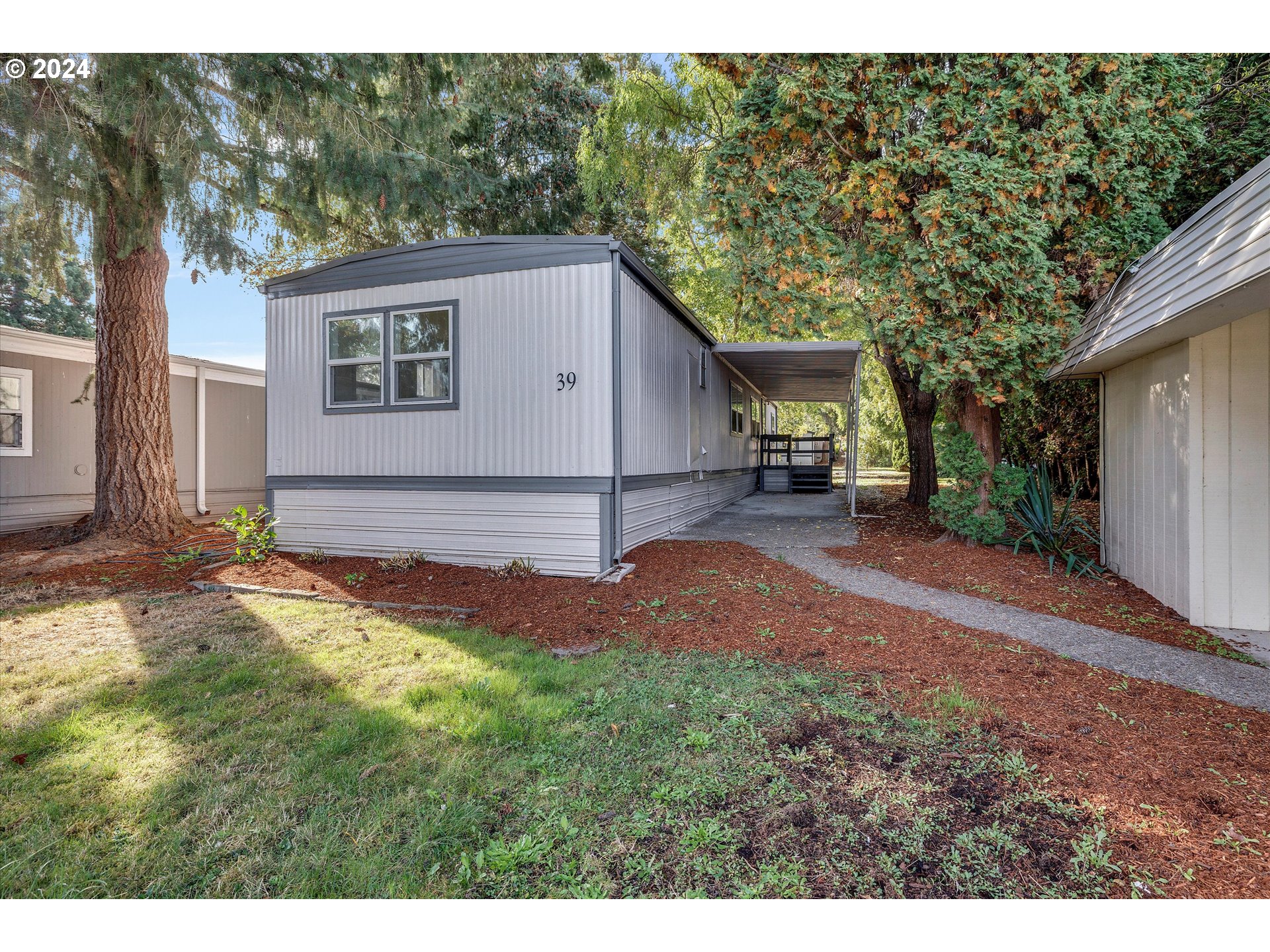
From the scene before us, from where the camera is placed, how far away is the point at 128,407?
8.02 metres

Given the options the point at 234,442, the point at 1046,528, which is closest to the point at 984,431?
the point at 1046,528

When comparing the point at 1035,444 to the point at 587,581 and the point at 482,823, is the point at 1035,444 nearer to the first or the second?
the point at 587,581

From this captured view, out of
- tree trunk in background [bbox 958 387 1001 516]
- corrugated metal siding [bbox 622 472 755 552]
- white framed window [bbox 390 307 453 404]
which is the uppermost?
white framed window [bbox 390 307 453 404]

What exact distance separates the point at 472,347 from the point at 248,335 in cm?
504

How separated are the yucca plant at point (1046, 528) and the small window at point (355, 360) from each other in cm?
708

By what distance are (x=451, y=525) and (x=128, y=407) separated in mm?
5066

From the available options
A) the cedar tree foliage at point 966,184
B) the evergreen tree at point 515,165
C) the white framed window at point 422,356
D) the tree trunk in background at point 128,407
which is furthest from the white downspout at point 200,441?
the cedar tree foliage at point 966,184

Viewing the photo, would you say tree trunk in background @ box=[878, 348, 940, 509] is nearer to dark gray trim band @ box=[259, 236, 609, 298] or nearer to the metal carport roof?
the metal carport roof

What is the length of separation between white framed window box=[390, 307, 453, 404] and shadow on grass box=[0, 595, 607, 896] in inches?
118

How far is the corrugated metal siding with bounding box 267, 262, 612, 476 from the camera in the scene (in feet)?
19.1

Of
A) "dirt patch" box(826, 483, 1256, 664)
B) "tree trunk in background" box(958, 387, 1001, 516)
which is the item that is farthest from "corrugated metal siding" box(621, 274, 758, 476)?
"tree trunk in background" box(958, 387, 1001, 516)

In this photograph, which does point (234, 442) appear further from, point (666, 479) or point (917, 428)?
point (917, 428)

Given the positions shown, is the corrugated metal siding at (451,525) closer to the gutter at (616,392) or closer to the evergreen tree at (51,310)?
the gutter at (616,392)

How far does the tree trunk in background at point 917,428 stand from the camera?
10.9 metres
